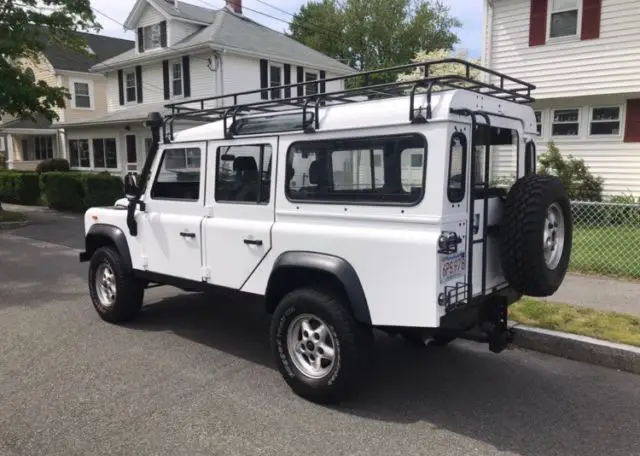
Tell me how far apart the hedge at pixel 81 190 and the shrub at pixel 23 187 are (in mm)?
1711

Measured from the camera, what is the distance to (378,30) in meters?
44.7

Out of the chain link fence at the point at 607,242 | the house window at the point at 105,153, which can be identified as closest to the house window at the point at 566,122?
the chain link fence at the point at 607,242

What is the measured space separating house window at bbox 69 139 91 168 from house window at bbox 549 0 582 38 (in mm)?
21356

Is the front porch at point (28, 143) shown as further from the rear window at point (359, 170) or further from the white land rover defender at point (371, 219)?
the rear window at point (359, 170)

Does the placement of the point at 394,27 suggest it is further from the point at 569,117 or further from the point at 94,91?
the point at 569,117

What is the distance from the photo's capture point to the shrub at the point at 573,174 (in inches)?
473

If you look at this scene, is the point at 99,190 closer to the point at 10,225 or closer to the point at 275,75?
the point at 10,225

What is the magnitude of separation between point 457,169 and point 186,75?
20544 mm

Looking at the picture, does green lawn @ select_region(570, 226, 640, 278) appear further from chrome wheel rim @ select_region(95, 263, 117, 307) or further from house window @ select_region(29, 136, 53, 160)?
house window @ select_region(29, 136, 53, 160)

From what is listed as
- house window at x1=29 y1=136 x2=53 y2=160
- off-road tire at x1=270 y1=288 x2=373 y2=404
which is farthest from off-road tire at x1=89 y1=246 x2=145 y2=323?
house window at x1=29 y1=136 x2=53 y2=160

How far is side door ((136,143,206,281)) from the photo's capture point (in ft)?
16.3

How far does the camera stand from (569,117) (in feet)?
44.8

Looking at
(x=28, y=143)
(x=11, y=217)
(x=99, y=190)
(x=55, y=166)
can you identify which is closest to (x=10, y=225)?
(x=11, y=217)

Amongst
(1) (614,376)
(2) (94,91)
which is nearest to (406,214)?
(1) (614,376)
